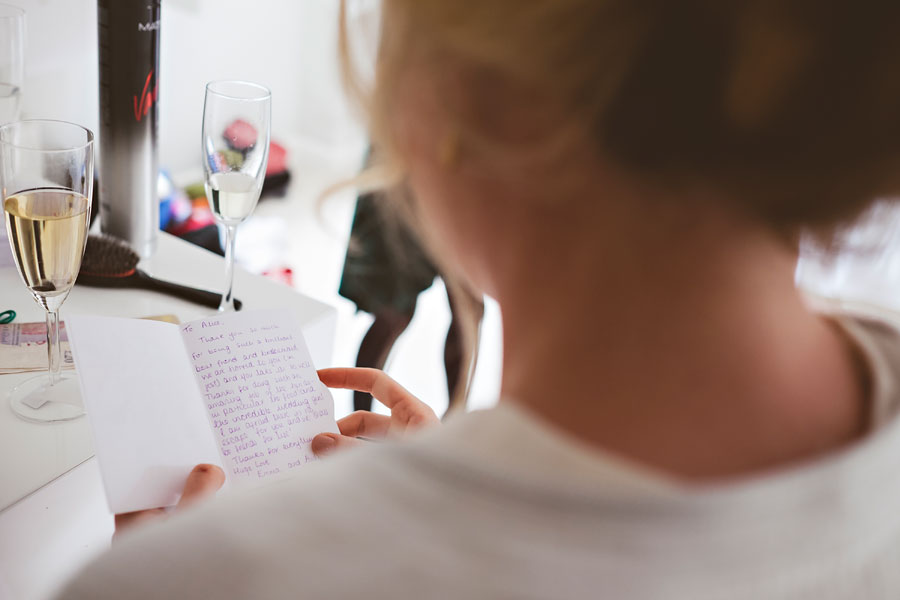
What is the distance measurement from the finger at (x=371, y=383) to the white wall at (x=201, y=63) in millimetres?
264

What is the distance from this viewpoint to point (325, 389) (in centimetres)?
82

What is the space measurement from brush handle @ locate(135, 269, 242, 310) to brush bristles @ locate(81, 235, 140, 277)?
0.06ft

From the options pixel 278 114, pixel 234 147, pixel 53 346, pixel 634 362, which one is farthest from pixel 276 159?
pixel 634 362

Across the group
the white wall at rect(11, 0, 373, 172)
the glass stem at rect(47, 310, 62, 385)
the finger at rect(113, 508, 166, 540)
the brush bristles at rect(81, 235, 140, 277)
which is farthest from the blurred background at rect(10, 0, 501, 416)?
the finger at rect(113, 508, 166, 540)

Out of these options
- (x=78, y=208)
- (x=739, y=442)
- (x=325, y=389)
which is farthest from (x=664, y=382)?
(x=78, y=208)

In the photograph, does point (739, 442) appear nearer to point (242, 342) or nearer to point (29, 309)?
point (242, 342)

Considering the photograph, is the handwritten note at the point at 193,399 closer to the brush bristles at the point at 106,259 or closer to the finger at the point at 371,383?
the finger at the point at 371,383

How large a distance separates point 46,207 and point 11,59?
1.39ft

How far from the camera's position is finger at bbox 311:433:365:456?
30.5 inches

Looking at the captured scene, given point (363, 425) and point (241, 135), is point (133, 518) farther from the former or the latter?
point (241, 135)

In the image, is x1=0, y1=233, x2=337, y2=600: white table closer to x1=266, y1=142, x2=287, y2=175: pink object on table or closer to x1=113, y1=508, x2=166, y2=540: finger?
x1=113, y1=508, x2=166, y2=540: finger

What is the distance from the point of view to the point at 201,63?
1802mm

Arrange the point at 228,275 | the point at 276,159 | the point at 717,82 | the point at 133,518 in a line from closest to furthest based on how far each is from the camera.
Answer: the point at 717,82 → the point at 133,518 → the point at 228,275 → the point at 276,159

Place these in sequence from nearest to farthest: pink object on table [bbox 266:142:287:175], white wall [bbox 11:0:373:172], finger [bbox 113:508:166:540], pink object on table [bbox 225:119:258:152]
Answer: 1. finger [bbox 113:508:166:540]
2. pink object on table [bbox 225:119:258:152]
3. white wall [bbox 11:0:373:172]
4. pink object on table [bbox 266:142:287:175]
